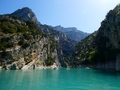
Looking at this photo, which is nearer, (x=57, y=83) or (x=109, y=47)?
(x=57, y=83)

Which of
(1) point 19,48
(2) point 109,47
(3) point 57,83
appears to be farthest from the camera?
(2) point 109,47

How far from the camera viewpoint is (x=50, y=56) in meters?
166

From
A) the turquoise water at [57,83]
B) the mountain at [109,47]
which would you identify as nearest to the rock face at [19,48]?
the mountain at [109,47]

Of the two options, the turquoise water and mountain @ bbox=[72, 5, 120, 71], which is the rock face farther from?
the turquoise water

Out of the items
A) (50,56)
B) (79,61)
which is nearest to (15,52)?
(50,56)

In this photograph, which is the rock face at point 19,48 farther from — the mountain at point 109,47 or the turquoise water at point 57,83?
the turquoise water at point 57,83

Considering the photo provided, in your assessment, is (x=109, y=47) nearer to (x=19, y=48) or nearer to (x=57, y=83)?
(x=19, y=48)

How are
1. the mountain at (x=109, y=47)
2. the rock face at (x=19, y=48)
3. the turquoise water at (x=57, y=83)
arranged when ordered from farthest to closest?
the rock face at (x=19, y=48)
the mountain at (x=109, y=47)
the turquoise water at (x=57, y=83)

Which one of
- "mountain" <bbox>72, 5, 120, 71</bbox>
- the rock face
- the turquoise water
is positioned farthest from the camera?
the rock face

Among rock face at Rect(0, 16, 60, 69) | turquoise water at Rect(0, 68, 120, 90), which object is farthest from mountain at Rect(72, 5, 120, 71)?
turquoise water at Rect(0, 68, 120, 90)

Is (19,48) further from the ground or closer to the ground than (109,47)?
closer to the ground

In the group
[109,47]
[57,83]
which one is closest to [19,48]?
[109,47]

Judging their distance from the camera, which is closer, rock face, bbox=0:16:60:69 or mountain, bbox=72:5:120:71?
mountain, bbox=72:5:120:71

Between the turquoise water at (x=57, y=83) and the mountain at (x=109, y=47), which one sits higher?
the mountain at (x=109, y=47)
